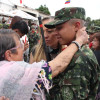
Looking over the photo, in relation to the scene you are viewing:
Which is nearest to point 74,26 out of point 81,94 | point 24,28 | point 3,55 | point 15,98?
point 81,94

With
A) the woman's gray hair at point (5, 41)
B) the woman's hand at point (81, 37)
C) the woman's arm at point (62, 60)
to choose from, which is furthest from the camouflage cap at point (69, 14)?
the woman's gray hair at point (5, 41)

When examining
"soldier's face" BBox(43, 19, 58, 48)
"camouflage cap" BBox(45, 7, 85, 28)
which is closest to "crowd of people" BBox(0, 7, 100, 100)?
"camouflage cap" BBox(45, 7, 85, 28)

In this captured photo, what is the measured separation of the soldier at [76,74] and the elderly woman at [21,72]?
95 mm

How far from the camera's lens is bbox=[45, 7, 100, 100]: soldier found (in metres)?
1.30

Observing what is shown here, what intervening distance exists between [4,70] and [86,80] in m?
0.84

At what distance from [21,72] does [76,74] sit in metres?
0.55

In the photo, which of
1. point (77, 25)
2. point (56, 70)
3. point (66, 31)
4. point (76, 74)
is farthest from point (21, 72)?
point (77, 25)

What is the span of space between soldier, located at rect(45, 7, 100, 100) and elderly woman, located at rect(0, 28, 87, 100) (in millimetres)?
95

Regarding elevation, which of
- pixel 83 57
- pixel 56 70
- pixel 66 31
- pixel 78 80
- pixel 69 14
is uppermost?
pixel 69 14

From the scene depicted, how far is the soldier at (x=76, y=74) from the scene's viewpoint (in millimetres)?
1299

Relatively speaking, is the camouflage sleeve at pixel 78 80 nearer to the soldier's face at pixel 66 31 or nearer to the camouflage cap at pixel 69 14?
the soldier's face at pixel 66 31

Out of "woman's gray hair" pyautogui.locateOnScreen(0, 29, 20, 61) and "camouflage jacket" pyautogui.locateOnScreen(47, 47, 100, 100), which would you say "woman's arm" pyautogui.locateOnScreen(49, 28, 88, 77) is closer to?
"camouflage jacket" pyautogui.locateOnScreen(47, 47, 100, 100)

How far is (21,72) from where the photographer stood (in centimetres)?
118

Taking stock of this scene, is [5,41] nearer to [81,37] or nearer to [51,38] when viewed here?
[81,37]
